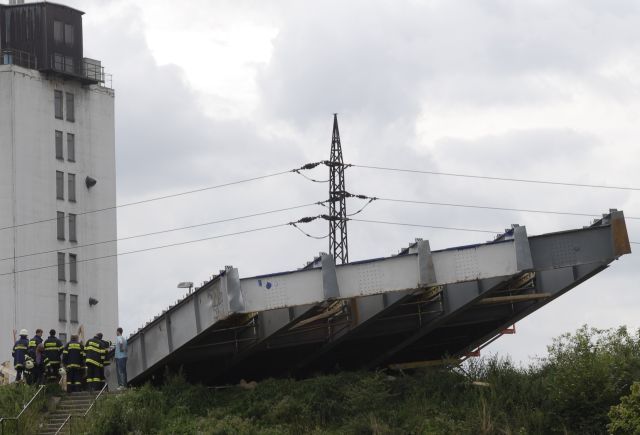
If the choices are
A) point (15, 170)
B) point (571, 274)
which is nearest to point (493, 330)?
point (571, 274)

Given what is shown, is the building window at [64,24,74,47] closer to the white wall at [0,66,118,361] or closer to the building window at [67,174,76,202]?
the white wall at [0,66,118,361]

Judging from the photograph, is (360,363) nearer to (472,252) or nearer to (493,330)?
(493,330)

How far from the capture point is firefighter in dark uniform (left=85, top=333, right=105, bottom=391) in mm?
33344

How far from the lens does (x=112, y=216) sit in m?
65.4

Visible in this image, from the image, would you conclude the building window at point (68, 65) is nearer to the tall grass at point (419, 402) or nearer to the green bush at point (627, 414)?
the tall grass at point (419, 402)

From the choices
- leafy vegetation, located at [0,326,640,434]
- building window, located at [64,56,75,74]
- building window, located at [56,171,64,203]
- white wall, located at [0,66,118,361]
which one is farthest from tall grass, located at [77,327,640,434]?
building window, located at [64,56,75,74]

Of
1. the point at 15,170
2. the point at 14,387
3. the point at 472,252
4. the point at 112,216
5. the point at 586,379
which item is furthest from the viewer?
the point at 112,216

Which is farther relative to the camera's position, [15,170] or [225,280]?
[15,170]

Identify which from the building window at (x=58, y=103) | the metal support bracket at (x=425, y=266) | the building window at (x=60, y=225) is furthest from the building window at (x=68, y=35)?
the metal support bracket at (x=425, y=266)

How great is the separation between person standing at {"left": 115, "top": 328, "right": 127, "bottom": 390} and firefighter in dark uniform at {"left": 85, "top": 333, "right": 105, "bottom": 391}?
46 centimetres

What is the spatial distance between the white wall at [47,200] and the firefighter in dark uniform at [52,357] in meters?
25.7

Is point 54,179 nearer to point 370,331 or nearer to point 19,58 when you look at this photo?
point 19,58

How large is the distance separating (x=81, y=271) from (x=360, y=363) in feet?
103

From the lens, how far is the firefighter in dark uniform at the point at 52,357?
110 ft
